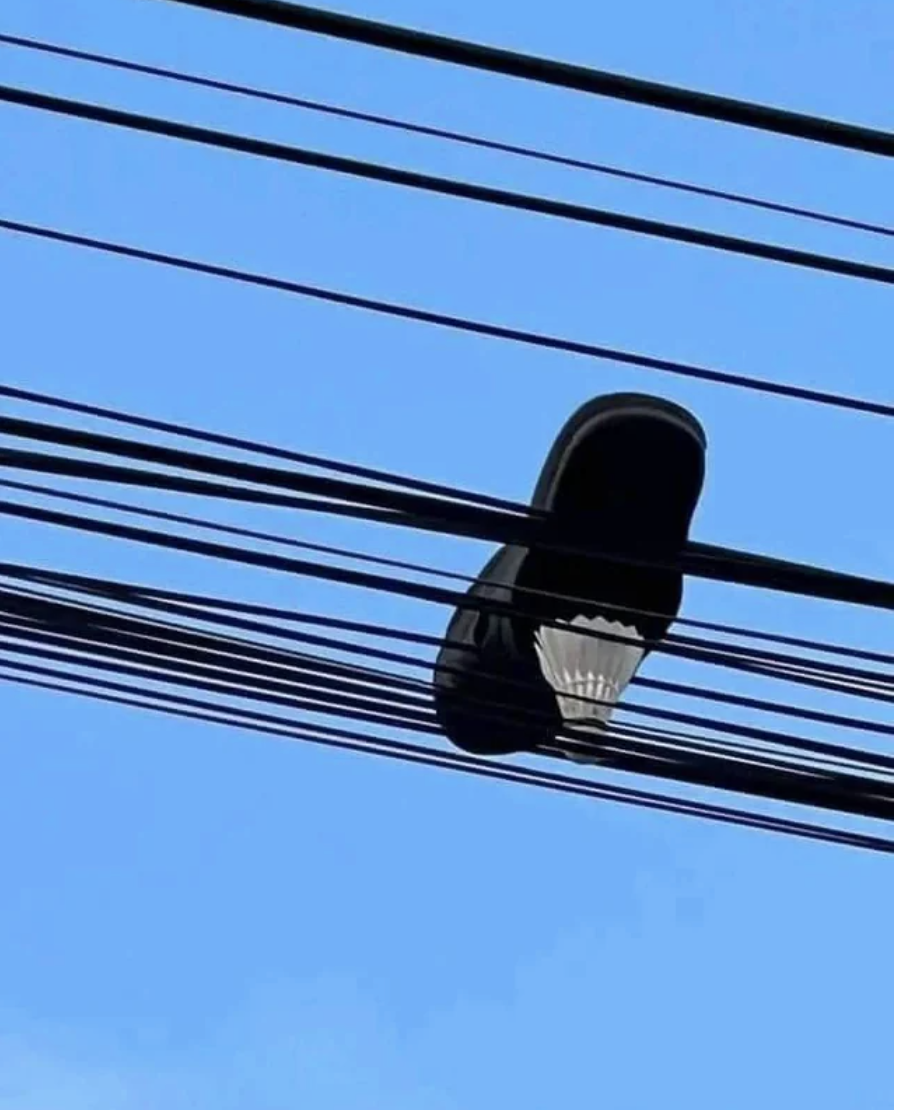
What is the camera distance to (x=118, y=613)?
14.3 feet

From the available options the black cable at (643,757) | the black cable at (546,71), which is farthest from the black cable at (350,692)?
the black cable at (546,71)

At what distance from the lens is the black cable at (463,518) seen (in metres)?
3.84

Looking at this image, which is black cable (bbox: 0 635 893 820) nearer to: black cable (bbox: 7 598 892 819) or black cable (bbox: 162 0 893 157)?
black cable (bbox: 7 598 892 819)

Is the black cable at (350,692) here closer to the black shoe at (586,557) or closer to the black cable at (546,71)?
the black shoe at (586,557)

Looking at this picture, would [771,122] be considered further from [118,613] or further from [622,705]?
[118,613]

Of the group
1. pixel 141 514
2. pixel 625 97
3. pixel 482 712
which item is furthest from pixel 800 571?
pixel 141 514

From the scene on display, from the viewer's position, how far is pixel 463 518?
13.2 ft

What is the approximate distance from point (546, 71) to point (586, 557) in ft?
2.76

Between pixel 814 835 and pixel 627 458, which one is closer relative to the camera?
pixel 627 458

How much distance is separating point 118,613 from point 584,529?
101cm

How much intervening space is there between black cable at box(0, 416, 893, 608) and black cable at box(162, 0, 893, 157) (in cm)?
75

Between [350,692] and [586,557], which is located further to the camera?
[350,692]

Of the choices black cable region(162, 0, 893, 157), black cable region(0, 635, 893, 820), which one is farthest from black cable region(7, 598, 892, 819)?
black cable region(162, 0, 893, 157)

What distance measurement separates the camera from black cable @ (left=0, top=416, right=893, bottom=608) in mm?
3840
